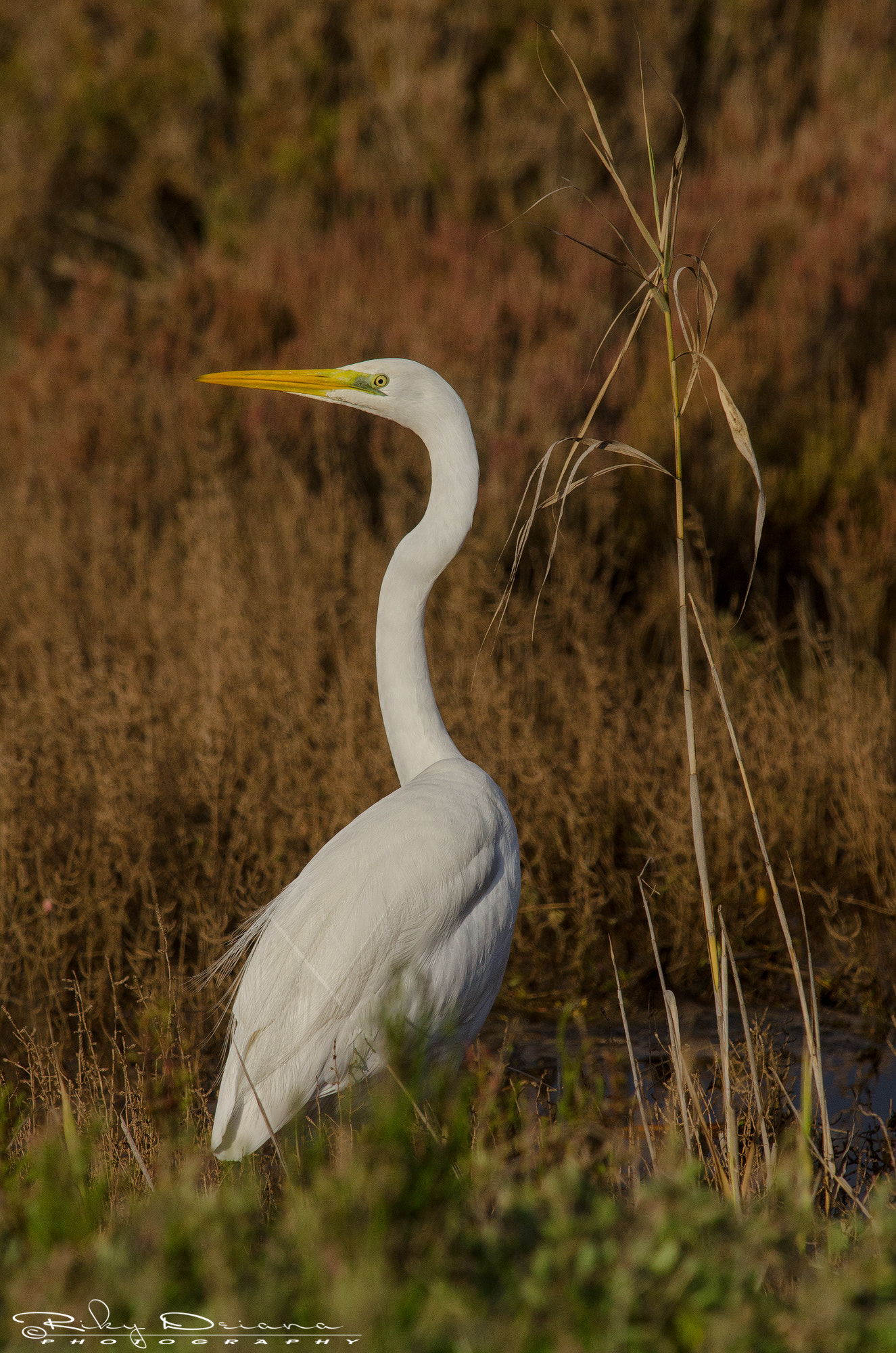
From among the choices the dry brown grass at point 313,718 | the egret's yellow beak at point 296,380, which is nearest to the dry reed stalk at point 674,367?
the egret's yellow beak at point 296,380

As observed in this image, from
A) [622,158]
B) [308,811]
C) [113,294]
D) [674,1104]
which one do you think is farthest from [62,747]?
[622,158]

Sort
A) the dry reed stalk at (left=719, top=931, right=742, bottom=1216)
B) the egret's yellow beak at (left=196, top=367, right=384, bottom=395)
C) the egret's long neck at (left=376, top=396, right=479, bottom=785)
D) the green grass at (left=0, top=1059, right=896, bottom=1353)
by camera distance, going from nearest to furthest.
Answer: the green grass at (left=0, top=1059, right=896, bottom=1353), the dry reed stalk at (left=719, top=931, right=742, bottom=1216), the egret's long neck at (left=376, top=396, right=479, bottom=785), the egret's yellow beak at (left=196, top=367, right=384, bottom=395)

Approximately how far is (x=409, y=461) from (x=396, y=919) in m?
3.83

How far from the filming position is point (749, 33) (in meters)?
9.94

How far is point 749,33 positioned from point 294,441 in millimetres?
5877

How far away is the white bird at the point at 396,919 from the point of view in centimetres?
267

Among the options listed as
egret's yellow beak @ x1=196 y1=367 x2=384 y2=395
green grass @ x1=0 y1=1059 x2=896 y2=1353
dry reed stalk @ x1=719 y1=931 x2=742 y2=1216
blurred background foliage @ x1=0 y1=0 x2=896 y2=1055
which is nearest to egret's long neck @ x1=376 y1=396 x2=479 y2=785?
egret's yellow beak @ x1=196 y1=367 x2=384 y2=395

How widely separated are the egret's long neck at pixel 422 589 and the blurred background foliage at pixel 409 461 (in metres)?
0.53

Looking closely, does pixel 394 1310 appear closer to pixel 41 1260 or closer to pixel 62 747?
pixel 41 1260

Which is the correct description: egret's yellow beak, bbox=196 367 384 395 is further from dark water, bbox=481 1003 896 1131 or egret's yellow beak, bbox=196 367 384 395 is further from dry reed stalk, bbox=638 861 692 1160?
dark water, bbox=481 1003 896 1131

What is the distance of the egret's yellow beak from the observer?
320 centimetres

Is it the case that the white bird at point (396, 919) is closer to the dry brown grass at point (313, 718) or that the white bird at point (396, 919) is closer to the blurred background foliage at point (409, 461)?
the dry brown grass at point (313, 718)
